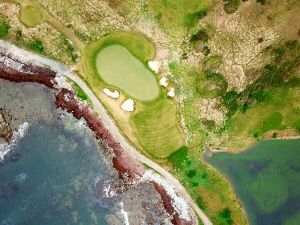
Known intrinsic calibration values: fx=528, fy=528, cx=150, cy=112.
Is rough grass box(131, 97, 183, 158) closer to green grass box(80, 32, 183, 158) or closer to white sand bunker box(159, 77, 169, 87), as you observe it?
green grass box(80, 32, 183, 158)

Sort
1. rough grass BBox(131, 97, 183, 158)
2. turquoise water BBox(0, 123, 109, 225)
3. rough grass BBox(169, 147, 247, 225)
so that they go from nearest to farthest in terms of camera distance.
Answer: turquoise water BBox(0, 123, 109, 225) → rough grass BBox(131, 97, 183, 158) → rough grass BBox(169, 147, 247, 225)

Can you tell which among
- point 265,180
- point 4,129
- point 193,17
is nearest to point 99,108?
point 4,129

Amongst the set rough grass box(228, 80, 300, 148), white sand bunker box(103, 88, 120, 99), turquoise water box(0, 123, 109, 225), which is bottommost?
turquoise water box(0, 123, 109, 225)

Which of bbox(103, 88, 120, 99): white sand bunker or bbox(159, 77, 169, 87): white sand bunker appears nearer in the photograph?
bbox(103, 88, 120, 99): white sand bunker

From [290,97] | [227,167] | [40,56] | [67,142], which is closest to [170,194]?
[227,167]

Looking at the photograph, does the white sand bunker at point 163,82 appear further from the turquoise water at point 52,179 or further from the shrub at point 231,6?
the shrub at point 231,6

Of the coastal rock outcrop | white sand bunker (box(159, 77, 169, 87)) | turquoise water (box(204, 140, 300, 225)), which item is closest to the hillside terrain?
white sand bunker (box(159, 77, 169, 87))

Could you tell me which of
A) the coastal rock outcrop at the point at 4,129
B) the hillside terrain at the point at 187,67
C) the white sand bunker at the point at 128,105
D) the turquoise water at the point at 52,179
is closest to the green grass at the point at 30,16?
the hillside terrain at the point at 187,67
